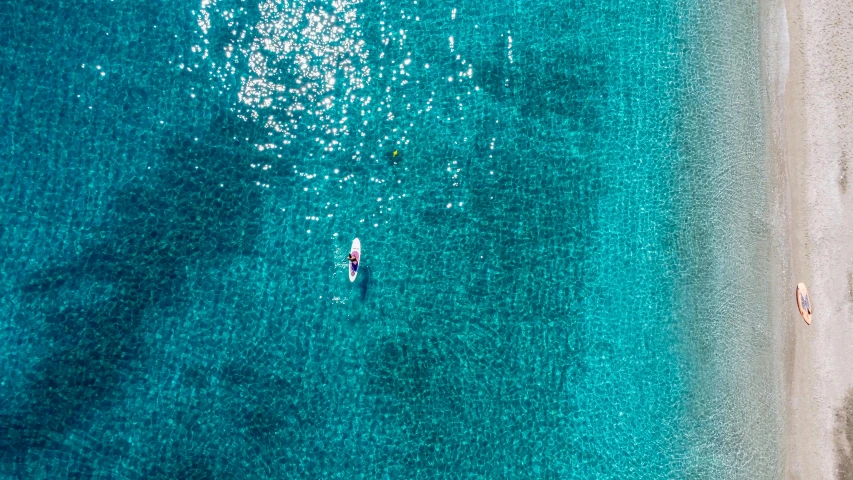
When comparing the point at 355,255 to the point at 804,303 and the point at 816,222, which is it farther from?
the point at 816,222

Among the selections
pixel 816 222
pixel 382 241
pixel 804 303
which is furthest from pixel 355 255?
pixel 816 222

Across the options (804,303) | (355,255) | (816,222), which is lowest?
(804,303)

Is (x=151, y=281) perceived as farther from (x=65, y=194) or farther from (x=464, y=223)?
(x=464, y=223)

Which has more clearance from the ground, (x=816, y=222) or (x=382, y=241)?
(x=816, y=222)

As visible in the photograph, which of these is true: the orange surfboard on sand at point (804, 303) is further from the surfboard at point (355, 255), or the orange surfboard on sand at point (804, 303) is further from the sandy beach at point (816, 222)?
the surfboard at point (355, 255)

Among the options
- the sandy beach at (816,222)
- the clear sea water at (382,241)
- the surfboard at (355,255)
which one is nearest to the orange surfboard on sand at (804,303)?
the sandy beach at (816,222)

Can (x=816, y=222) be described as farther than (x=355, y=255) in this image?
Yes
